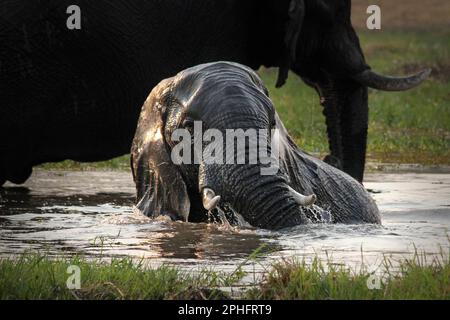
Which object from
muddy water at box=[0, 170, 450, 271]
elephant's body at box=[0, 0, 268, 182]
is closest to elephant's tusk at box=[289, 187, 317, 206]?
muddy water at box=[0, 170, 450, 271]

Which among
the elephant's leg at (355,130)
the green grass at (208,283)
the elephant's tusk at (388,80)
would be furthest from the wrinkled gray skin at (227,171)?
the elephant's tusk at (388,80)

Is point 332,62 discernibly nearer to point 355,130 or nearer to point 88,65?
point 355,130

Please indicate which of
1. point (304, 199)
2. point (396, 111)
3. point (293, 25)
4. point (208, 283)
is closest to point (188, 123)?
point (304, 199)

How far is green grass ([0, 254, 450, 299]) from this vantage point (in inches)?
234

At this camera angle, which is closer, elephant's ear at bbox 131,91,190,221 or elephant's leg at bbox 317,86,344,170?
elephant's ear at bbox 131,91,190,221

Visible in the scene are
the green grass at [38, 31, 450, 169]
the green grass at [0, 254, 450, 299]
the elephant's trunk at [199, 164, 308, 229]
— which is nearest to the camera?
the green grass at [0, 254, 450, 299]

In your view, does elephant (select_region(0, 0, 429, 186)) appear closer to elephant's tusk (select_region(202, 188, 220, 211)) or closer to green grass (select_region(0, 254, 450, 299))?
elephant's tusk (select_region(202, 188, 220, 211))

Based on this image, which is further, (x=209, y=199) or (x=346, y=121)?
(x=346, y=121)

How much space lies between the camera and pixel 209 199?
757 centimetres

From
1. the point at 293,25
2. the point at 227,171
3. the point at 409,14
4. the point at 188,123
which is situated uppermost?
the point at 409,14

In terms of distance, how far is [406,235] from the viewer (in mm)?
8219

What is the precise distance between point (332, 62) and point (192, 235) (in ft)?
13.1

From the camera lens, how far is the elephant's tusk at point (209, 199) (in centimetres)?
743

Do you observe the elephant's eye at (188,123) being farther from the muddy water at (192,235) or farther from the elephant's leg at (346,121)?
the elephant's leg at (346,121)
